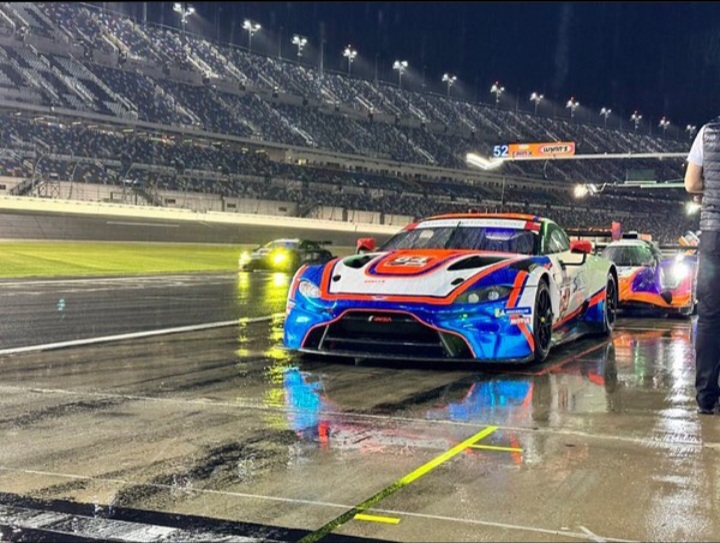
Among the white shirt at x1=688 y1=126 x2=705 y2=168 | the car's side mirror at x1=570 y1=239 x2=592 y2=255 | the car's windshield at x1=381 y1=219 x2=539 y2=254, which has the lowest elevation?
the car's side mirror at x1=570 y1=239 x2=592 y2=255

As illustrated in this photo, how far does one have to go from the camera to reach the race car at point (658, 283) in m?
10.8

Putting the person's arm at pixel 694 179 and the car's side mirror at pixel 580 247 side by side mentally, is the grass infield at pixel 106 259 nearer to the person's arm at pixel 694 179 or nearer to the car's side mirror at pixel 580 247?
the car's side mirror at pixel 580 247

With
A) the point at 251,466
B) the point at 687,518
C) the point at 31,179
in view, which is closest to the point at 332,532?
the point at 251,466

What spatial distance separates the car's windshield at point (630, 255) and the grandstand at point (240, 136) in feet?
73.1

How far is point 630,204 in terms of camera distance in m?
65.2

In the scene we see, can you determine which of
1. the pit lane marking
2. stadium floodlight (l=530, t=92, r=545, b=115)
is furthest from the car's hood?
stadium floodlight (l=530, t=92, r=545, b=115)

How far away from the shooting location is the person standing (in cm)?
452

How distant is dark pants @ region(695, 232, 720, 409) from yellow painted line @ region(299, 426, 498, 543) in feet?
4.51

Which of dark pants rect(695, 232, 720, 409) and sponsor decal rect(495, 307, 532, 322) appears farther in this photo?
sponsor decal rect(495, 307, 532, 322)

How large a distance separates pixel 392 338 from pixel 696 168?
7.93ft

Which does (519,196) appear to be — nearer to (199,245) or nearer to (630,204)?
(630,204)

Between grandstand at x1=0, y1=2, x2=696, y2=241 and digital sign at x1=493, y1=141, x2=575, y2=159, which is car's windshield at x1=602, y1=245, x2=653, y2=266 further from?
digital sign at x1=493, y1=141, x2=575, y2=159

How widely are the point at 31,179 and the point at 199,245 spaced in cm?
754

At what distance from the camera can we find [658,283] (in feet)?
35.4
